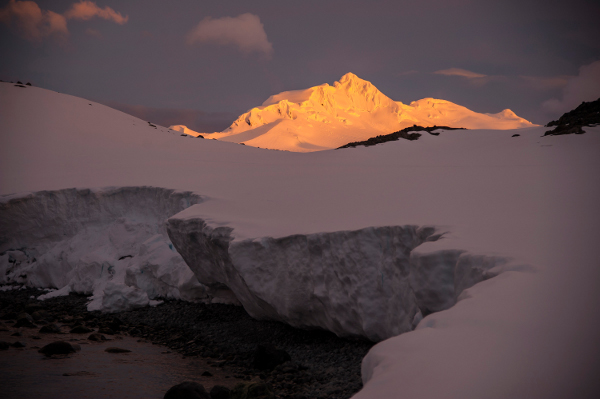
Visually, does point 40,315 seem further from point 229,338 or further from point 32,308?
point 229,338

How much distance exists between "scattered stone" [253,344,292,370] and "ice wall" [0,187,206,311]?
5448 millimetres

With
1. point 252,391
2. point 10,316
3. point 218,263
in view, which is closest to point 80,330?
point 10,316

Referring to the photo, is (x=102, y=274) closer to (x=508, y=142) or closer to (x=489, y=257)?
(x=489, y=257)

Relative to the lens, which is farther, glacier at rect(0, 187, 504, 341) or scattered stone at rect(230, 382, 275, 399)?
scattered stone at rect(230, 382, 275, 399)

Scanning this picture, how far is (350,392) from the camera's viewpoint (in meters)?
6.09

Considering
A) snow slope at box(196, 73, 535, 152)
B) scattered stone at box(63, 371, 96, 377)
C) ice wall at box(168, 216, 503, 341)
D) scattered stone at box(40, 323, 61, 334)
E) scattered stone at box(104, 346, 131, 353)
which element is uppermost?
snow slope at box(196, 73, 535, 152)

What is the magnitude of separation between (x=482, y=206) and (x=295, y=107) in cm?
10347

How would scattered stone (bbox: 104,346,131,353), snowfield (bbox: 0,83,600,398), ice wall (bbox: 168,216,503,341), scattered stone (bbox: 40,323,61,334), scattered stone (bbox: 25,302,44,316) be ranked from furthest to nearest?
scattered stone (bbox: 25,302,44,316), scattered stone (bbox: 40,323,61,334), scattered stone (bbox: 104,346,131,353), ice wall (bbox: 168,216,503,341), snowfield (bbox: 0,83,600,398)

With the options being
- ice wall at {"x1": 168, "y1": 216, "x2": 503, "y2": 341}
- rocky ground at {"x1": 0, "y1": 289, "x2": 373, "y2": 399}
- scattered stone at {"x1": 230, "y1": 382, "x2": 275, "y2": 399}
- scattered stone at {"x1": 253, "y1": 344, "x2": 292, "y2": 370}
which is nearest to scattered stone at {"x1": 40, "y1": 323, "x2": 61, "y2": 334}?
rocky ground at {"x1": 0, "y1": 289, "x2": 373, "y2": 399}

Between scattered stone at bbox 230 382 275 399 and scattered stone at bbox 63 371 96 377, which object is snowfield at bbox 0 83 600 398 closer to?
scattered stone at bbox 230 382 275 399

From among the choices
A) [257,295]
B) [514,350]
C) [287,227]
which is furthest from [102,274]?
[514,350]

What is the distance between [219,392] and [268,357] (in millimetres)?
1345

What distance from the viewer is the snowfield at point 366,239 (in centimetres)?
282

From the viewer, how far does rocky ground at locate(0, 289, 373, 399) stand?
6840mm
